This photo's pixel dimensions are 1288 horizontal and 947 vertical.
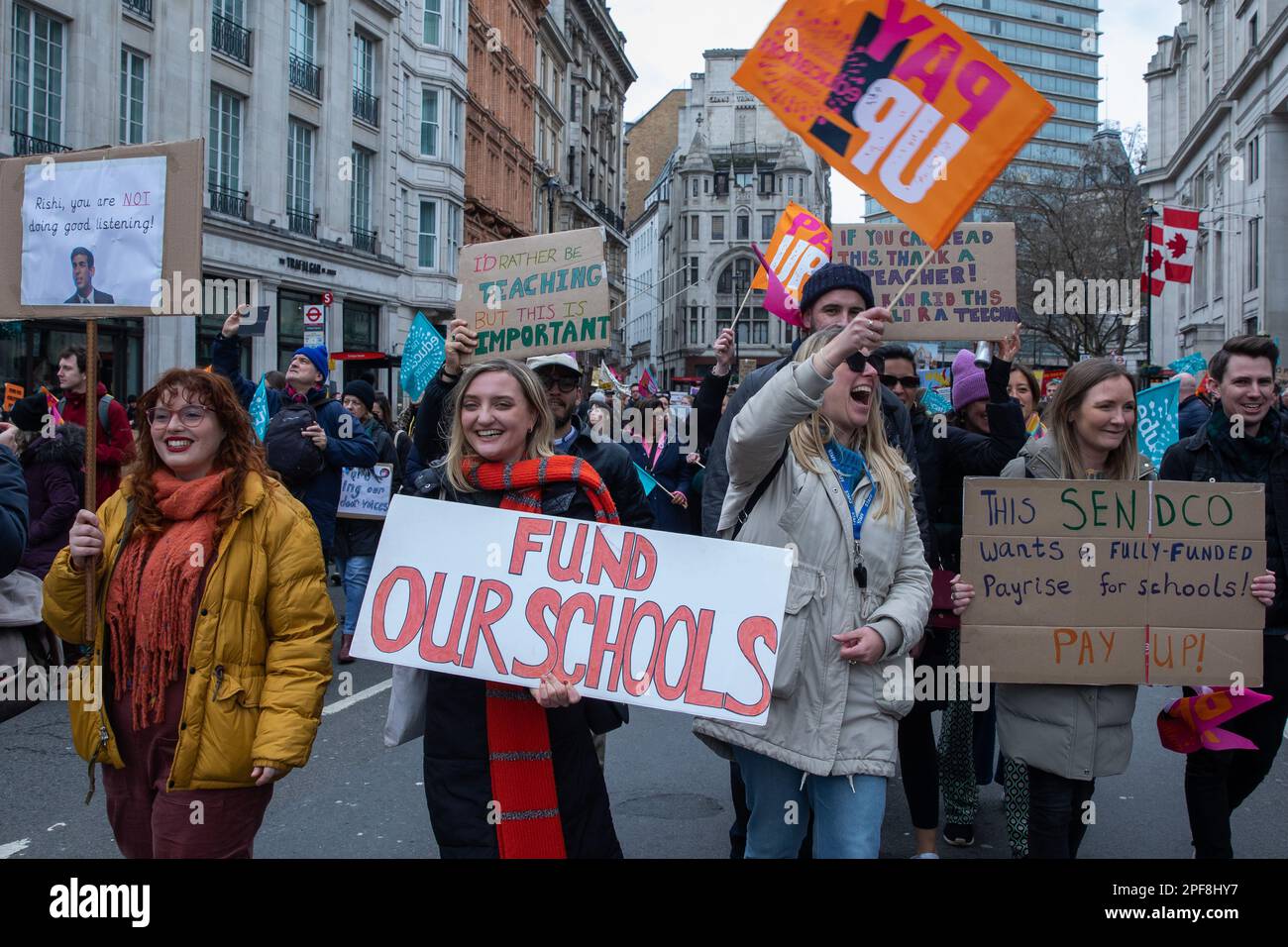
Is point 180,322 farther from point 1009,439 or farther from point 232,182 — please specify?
point 1009,439

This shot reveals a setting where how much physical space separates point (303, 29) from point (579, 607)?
2756cm

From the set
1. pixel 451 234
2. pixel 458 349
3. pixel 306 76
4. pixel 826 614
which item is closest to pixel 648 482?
pixel 458 349

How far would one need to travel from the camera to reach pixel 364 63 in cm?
3070

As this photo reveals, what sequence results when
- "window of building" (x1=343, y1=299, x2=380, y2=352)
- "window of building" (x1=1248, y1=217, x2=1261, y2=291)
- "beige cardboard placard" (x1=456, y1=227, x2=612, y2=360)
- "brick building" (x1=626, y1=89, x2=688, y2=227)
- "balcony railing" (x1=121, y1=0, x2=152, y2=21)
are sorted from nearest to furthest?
"beige cardboard placard" (x1=456, y1=227, x2=612, y2=360) → "balcony railing" (x1=121, y1=0, x2=152, y2=21) → "window of building" (x1=343, y1=299, x2=380, y2=352) → "window of building" (x1=1248, y1=217, x2=1261, y2=291) → "brick building" (x1=626, y1=89, x2=688, y2=227)

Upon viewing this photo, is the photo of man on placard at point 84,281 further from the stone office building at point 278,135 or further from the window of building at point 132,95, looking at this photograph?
the window of building at point 132,95

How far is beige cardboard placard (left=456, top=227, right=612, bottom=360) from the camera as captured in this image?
17.9ft

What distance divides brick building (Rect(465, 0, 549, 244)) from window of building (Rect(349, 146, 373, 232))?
22.1ft

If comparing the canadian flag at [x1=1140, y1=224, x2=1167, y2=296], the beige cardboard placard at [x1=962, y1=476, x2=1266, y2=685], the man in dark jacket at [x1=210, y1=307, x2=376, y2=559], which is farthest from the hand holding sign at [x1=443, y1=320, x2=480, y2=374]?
the canadian flag at [x1=1140, y1=224, x2=1167, y2=296]

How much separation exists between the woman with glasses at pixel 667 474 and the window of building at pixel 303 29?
21.1 metres

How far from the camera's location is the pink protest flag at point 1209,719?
3.95 meters

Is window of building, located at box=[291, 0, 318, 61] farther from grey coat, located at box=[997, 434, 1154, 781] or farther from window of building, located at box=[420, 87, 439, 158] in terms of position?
grey coat, located at box=[997, 434, 1154, 781]

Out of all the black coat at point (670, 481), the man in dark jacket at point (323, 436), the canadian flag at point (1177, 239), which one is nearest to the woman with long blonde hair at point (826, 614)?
the man in dark jacket at point (323, 436)

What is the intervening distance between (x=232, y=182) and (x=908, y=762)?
23.4 meters
